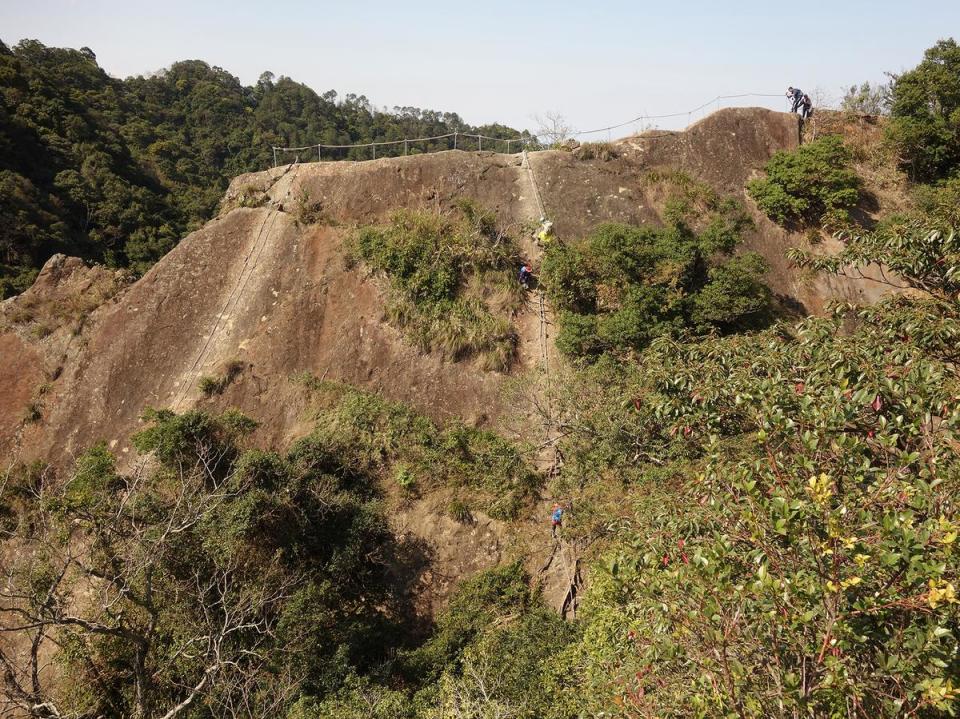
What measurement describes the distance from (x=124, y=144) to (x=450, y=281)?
27555 millimetres

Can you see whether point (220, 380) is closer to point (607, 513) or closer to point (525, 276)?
point (525, 276)

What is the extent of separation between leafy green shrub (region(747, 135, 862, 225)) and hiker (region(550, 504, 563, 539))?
45.9 ft

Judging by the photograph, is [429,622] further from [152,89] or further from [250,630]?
[152,89]

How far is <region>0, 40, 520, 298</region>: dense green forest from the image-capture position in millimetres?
25156

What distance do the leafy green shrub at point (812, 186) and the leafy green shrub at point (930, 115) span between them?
101 inches

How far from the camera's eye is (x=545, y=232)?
19.7 m

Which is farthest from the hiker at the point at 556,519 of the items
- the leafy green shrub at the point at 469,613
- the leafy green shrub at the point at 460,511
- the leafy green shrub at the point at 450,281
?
the leafy green shrub at the point at 450,281

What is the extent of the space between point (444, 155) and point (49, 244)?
17329 mm

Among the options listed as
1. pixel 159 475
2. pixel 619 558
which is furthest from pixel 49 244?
pixel 619 558

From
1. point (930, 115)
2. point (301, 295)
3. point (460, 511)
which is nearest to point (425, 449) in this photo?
point (460, 511)

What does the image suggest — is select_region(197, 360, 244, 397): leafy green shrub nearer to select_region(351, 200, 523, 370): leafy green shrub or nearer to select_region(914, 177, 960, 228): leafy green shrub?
select_region(351, 200, 523, 370): leafy green shrub

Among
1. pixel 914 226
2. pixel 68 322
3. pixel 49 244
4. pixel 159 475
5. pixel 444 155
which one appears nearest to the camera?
pixel 914 226

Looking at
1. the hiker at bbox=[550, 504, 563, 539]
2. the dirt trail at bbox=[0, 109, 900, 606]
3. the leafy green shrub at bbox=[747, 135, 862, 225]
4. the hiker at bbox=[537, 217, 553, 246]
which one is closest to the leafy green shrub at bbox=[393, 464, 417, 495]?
the dirt trail at bbox=[0, 109, 900, 606]

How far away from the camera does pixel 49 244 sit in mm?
24516
